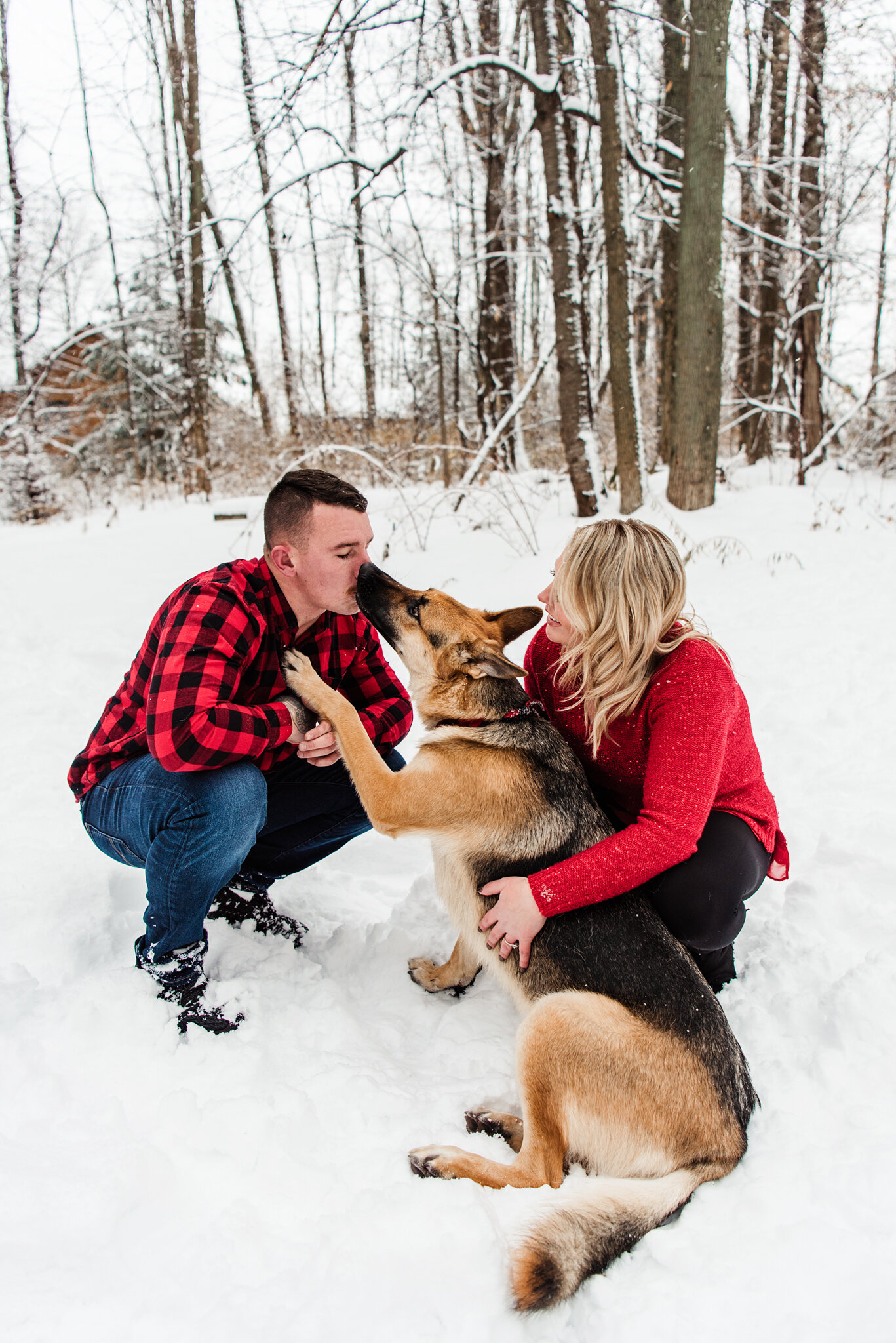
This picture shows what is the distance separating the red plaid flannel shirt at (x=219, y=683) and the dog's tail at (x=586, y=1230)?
154 centimetres

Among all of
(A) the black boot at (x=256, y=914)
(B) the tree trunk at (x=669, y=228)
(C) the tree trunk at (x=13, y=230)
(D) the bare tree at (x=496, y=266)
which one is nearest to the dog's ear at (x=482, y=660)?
(A) the black boot at (x=256, y=914)

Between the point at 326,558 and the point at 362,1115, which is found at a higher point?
the point at 326,558

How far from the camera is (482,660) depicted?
2.57m

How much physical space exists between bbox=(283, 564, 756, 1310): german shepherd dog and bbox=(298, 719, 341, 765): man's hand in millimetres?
46

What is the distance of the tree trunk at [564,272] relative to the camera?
21.2 ft

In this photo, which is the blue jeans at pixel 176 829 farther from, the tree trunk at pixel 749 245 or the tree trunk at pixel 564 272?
the tree trunk at pixel 749 245

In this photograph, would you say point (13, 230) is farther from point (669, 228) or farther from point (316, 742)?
point (316, 742)

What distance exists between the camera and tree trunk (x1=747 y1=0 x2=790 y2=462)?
10789 millimetres

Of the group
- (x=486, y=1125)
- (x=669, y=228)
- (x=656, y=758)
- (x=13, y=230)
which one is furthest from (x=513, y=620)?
(x=13, y=230)

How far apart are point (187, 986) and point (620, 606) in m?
1.89

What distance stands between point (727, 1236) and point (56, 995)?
6.78ft

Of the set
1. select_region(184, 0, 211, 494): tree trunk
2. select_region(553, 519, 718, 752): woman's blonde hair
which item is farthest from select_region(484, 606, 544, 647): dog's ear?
select_region(184, 0, 211, 494): tree trunk

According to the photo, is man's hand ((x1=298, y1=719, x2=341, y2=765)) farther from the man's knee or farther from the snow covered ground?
the snow covered ground

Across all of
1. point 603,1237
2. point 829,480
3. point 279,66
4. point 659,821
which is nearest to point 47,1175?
point 603,1237
